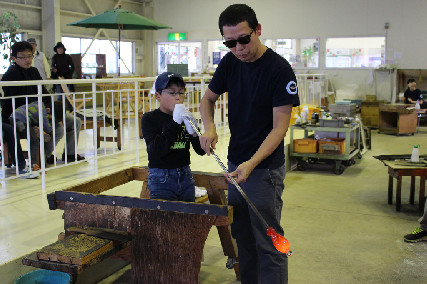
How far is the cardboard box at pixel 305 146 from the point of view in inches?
300

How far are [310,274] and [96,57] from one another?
15303 mm

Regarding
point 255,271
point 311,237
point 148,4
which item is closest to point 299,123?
point 311,237

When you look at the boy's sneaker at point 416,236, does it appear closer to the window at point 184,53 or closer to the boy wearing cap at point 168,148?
the boy wearing cap at point 168,148

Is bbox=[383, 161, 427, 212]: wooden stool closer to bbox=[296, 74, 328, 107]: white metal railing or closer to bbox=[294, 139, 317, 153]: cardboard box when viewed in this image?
bbox=[294, 139, 317, 153]: cardboard box

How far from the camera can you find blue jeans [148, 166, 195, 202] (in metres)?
3.08

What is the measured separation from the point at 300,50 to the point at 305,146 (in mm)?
10417

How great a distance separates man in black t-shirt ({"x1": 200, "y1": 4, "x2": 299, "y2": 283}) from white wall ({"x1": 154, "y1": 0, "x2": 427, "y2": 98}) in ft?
47.5

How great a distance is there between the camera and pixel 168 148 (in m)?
2.99

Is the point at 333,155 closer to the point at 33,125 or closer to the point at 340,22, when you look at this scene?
the point at 33,125

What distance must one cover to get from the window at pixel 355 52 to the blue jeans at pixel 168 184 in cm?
1438

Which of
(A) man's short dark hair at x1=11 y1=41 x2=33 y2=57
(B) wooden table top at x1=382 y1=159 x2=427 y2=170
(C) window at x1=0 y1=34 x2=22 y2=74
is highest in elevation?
(C) window at x1=0 y1=34 x2=22 y2=74

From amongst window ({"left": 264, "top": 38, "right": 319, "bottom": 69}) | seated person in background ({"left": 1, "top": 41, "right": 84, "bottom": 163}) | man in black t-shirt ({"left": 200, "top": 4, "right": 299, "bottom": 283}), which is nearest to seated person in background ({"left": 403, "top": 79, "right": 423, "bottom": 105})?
window ({"left": 264, "top": 38, "right": 319, "bottom": 69})

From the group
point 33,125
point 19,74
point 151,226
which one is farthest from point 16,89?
point 151,226

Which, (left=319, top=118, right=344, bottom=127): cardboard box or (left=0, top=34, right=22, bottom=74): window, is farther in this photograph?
(left=0, top=34, right=22, bottom=74): window
